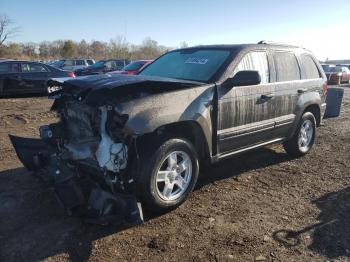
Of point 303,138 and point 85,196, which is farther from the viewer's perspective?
point 303,138

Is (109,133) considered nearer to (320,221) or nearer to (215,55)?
(215,55)

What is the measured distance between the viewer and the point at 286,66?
5.97m

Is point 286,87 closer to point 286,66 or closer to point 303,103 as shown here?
point 286,66

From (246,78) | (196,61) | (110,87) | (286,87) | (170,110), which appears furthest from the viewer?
(286,87)

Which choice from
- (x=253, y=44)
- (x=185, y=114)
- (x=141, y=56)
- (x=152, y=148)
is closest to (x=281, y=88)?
(x=253, y=44)

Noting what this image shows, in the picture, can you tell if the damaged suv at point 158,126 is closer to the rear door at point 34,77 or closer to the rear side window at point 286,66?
the rear side window at point 286,66

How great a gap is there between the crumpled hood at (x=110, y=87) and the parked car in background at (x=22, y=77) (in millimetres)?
10179

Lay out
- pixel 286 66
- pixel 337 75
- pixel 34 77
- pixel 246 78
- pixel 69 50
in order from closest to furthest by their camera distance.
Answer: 1. pixel 246 78
2. pixel 286 66
3. pixel 34 77
4. pixel 337 75
5. pixel 69 50

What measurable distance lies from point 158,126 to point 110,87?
0.62 meters

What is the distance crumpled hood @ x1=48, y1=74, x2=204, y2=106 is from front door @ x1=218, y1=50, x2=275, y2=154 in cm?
59

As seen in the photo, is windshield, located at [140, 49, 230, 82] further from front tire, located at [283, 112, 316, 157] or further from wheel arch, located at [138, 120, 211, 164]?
front tire, located at [283, 112, 316, 157]

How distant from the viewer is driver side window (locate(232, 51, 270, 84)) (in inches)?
202

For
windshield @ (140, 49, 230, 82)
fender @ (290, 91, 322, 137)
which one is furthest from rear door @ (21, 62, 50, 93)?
fender @ (290, 91, 322, 137)


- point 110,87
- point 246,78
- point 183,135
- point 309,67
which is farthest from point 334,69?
point 110,87
